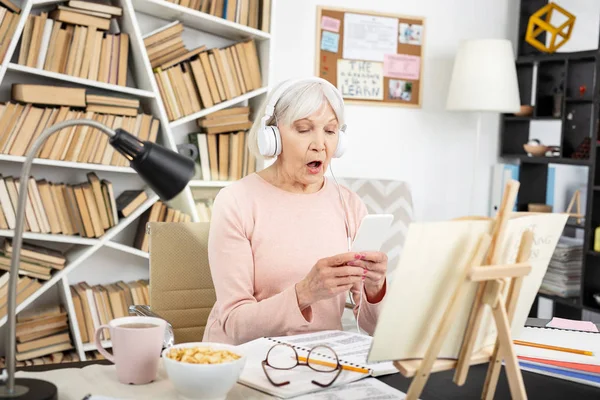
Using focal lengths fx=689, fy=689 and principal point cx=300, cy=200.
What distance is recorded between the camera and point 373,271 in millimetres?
1528

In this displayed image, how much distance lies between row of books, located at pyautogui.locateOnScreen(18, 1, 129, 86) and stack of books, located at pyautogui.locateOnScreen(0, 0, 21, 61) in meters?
0.05

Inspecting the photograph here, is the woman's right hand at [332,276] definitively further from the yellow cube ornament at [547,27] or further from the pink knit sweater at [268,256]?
the yellow cube ornament at [547,27]

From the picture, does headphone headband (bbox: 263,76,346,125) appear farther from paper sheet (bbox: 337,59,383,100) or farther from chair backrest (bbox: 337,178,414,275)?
paper sheet (bbox: 337,59,383,100)

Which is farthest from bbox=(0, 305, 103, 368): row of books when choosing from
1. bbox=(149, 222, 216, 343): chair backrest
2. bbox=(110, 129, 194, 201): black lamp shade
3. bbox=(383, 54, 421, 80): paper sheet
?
bbox=(383, 54, 421, 80): paper sheet

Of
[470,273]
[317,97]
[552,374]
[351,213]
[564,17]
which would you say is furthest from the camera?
[564,17]

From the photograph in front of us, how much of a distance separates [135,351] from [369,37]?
10.00 feet

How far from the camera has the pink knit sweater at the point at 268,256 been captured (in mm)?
1569

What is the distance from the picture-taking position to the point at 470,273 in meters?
0.96

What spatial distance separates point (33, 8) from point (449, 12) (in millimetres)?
2345

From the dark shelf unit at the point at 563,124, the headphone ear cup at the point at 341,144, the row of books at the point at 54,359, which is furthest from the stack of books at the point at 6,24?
the dark shelf unit at the point at 563,124

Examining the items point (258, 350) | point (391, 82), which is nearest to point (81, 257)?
point (258, 350)

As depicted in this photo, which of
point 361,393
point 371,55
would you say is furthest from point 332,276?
point 371,55

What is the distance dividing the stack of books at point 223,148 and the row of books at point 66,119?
278 millimetres

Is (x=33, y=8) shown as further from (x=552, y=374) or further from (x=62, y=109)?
(x=552, y=374)
